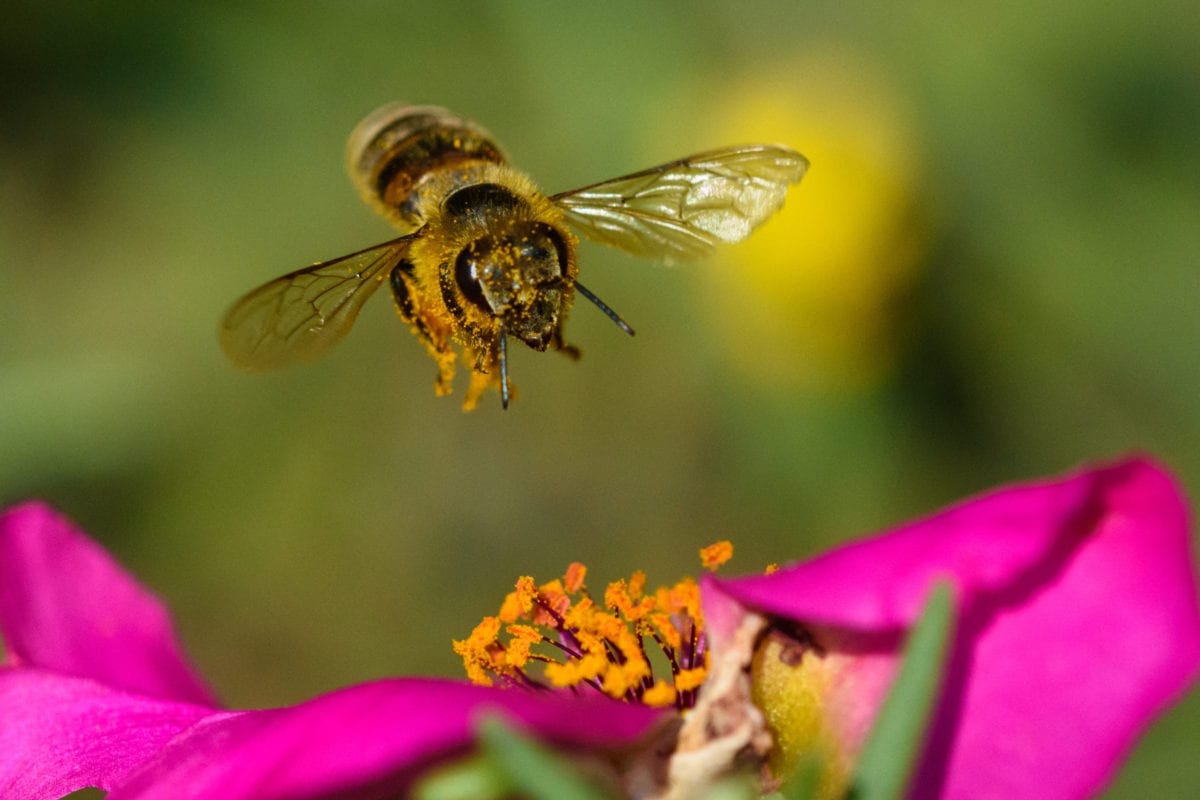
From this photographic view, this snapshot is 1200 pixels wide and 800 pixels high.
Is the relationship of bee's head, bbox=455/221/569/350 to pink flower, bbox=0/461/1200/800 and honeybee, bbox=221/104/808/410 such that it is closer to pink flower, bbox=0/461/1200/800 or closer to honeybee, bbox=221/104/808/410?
honeybee, bbox=221/104/808/410

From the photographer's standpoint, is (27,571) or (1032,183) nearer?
(27,571)

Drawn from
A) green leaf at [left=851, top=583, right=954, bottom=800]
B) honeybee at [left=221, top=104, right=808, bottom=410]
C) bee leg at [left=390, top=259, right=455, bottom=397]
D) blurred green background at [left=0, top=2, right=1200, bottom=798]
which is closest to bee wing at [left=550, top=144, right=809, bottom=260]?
honeybee at [left=221, top=104, right=808, bottom=410]

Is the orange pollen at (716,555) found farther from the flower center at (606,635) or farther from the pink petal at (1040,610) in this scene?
the pink petal at (1040,610)

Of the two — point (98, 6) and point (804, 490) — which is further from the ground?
point (98, 6)

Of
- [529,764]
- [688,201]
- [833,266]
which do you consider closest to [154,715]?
[529,764]

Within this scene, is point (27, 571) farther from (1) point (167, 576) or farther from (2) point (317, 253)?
(2) point (317, 253)

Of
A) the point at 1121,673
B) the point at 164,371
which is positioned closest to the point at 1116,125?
the point at 164,371

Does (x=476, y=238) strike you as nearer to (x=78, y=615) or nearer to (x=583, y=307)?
(x=78, y=615)
